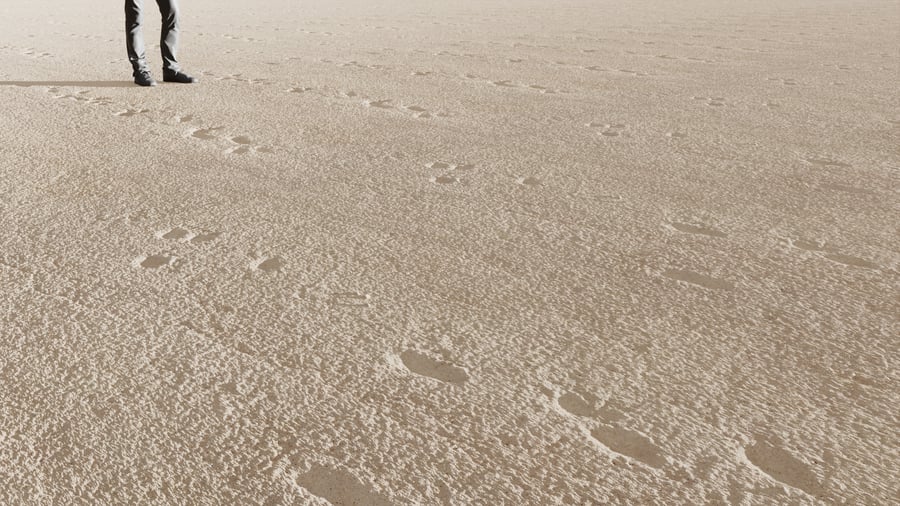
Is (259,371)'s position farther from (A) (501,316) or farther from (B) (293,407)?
(A) (501,316)

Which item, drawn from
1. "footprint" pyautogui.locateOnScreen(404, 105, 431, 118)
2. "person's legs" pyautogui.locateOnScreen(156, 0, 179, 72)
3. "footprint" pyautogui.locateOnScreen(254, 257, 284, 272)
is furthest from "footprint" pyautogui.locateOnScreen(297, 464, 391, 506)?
"person's legs" pyautogui.locateOnScreen(156, 0, 179, 72)

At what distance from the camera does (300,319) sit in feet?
5.22

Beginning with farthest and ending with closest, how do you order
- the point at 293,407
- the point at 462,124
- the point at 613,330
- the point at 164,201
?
the point at 462,124 < the point at 164,201 < the point at 613,330 < the point at 293,407

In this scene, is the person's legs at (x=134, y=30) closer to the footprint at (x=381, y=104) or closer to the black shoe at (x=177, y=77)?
the black shoe at (x=177, y=77)

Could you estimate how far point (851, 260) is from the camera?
6.08 feet

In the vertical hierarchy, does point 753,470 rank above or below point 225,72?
below

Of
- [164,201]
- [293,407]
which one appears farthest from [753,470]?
[164,201]

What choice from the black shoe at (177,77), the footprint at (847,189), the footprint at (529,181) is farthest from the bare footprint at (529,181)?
the black shoe at (177,77)

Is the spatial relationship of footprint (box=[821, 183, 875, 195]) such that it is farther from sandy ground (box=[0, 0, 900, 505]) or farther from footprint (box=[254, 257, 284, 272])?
footprint (box=[254, 257, 284, 272])

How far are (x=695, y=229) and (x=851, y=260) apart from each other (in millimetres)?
379

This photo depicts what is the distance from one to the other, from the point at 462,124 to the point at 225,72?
1988 millimetres

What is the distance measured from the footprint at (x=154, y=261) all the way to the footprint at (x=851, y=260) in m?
1.59

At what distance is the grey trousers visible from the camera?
3.93m

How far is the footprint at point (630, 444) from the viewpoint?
119cm
